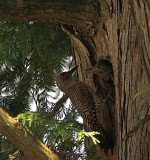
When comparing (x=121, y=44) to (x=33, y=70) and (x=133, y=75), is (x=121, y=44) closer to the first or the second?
(x=133, y=75)

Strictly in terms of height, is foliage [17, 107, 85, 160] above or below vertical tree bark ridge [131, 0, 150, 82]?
below

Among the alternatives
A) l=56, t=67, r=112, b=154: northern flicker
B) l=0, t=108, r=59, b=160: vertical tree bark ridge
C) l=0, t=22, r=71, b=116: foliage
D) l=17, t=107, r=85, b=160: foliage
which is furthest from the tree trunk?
l=0, t=108, r=59, b=160: vertical tree bark ridge

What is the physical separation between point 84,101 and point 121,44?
4.60 ft

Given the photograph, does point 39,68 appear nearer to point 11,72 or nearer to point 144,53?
point 11,72

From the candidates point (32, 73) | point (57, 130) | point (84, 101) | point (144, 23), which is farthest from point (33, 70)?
point (144, 23)

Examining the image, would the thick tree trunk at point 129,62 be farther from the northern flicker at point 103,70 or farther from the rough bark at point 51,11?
the northern flicker at point 103,70

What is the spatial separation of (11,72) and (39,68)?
16.9 inches

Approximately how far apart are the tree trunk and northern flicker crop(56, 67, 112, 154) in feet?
0.47

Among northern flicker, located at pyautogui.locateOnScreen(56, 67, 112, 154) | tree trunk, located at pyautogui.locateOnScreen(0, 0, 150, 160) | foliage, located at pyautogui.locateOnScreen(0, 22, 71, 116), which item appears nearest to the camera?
tree trunk, located at pyautogui.locateOnScreen(0, 0, 150, 160)

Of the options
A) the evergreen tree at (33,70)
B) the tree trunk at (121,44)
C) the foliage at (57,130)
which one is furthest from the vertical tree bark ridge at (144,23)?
the evergreen tree at (33,70)

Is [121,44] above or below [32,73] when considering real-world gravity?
below

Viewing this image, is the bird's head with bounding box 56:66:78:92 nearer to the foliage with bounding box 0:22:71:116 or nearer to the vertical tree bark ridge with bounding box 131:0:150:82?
the foliage with bounding box 0:22:71:116

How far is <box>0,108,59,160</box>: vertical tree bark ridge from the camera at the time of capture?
284 cm

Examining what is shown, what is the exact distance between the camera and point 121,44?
8.86 feet
